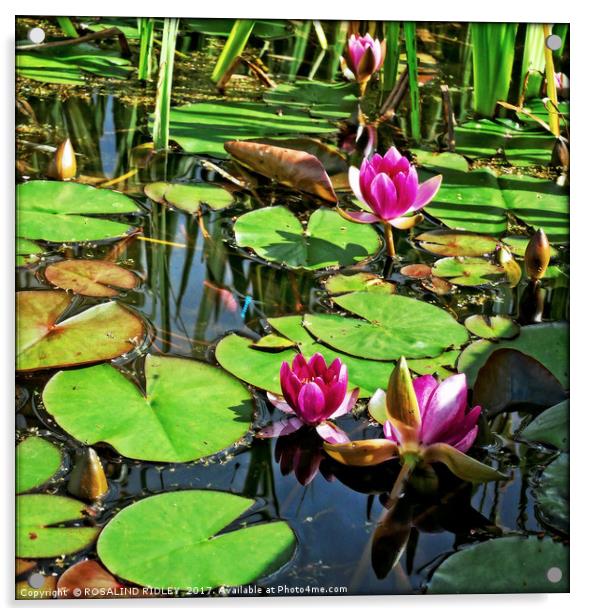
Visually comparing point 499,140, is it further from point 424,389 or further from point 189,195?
point 424,389

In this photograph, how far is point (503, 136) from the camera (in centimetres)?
199

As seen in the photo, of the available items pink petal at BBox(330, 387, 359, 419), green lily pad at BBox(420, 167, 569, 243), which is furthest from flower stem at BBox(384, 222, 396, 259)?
pink petal at BBox(330, 387, 359, 419)

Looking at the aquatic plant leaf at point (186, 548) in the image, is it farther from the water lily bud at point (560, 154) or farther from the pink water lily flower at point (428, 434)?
the water lily bud at point (560, 154)

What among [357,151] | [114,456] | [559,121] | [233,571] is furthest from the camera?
[357,151]

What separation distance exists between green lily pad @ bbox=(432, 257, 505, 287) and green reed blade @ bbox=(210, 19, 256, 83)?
0.61 meters

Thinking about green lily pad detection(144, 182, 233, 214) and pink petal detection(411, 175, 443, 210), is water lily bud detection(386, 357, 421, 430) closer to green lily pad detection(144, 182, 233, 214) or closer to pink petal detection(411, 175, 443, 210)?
pink petal detection(411, 175, 443, 210)

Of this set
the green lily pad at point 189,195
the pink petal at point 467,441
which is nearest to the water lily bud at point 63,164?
the green lily pad at point 189,195

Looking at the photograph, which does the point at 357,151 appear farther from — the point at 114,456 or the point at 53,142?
the point at 114,456

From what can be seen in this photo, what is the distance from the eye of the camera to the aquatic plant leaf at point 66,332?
149 centimetres

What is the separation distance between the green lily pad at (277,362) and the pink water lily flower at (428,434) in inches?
5.5

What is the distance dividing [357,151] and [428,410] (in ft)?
2.86

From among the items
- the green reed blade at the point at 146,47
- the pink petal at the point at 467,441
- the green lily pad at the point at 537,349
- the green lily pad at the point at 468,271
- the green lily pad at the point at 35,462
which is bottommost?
the green lily pad at the point at 35,462

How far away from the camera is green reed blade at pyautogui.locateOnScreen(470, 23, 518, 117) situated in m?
1.71
